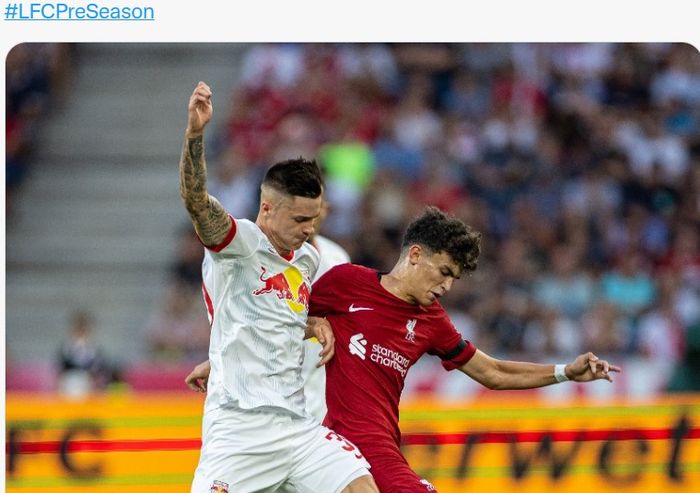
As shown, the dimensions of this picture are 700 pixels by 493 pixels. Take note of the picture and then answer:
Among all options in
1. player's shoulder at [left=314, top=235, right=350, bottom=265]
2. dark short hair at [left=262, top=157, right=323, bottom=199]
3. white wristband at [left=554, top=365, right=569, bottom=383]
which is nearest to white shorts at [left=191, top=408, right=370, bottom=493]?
dark short hair at [left=262, top=157, right=323, bottom=199]

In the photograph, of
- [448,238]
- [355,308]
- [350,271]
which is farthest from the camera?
[350,271]

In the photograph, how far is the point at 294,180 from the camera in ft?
17.8

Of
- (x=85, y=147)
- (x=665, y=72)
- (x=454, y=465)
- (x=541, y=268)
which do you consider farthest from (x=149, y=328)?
(x=665, y=72)

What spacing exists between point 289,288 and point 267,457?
0.78 meters

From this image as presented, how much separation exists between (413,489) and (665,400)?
15.5ft

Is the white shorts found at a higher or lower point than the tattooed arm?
lower

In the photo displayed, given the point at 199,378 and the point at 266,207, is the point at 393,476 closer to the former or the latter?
the point at 199,378

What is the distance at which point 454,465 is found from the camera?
898cm

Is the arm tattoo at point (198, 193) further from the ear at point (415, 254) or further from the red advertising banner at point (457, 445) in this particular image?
the red advertising banner at point (457, 445)

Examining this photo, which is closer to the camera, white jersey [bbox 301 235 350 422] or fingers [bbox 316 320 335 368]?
fingers [bbox 316 320 335 368]

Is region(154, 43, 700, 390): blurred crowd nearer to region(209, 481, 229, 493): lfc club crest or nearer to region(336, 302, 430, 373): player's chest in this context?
region(336, 302, 430, 373): player's chest

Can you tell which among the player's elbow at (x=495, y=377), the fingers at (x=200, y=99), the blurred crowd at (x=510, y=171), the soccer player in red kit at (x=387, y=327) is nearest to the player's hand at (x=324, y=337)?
the soccer player in red kit at (x=387, y=327)

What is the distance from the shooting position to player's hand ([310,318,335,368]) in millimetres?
5586
